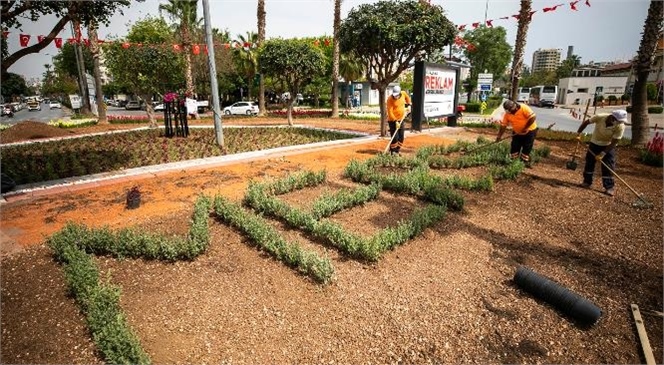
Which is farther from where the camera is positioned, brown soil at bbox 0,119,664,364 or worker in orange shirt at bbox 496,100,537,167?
worker in orange shirt at bbox 496,100,537,167

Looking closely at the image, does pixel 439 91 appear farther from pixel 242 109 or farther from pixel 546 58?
pixel 546 58

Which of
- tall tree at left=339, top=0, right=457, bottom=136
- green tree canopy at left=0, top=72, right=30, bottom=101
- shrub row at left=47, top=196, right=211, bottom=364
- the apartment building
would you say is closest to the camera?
shrub row at left=47, top=196, right=211, bottom=364

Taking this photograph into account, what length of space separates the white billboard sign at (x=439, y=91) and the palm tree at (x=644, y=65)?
6684 millimetres

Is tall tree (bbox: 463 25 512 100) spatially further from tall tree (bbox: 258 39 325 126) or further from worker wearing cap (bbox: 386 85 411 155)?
worker wearing cap (bbox: 386 85 411 155)

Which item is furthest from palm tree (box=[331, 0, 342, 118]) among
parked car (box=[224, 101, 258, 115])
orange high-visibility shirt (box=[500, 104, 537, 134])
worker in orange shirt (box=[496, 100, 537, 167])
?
orange high-visibility shirt (box=[500, 104, 537, 134])

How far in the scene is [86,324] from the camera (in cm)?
315

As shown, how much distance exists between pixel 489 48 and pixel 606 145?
5983 centimetres

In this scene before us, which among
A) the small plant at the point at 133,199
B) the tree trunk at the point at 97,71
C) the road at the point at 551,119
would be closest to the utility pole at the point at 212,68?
the small plant at the point at 133,199

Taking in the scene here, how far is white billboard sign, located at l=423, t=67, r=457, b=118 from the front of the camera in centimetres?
1468

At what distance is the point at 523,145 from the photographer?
8.53m

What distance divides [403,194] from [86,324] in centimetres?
524

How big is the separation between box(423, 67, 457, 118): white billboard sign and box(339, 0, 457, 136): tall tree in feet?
8.11

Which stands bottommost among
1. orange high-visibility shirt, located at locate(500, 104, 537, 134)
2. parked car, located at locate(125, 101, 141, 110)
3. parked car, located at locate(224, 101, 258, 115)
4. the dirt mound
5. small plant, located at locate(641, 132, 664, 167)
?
small plant, located at locate(641, 132, 664, 167)

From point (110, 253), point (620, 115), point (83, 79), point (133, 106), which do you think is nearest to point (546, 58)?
point (133, 106)
